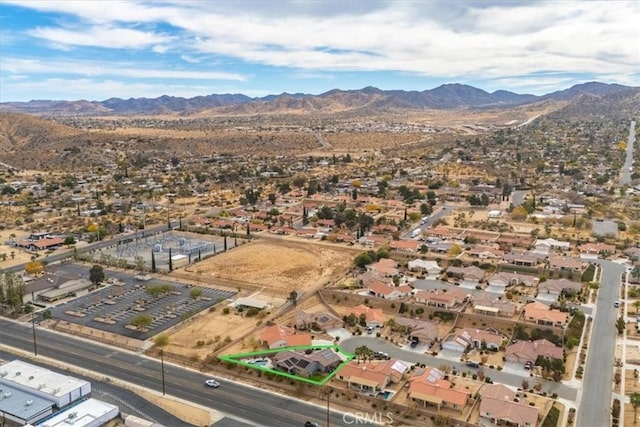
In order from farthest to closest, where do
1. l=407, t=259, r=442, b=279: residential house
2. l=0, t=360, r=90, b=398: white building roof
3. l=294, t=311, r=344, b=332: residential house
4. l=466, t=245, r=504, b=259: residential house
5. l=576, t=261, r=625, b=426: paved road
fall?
l=466, t=245, r=504, b=259: residential house
l=407, t=259, r=442, b=279: residential house
l=294, t=311, r=344, b=332: residential house
l=0, t=360, r=90, b=398: white building roof
l=576, t=261, r=625, b=426: paved road

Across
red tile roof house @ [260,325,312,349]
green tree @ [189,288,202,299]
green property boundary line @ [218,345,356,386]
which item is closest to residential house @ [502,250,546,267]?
green property boundary line @ [218,345,356,386]

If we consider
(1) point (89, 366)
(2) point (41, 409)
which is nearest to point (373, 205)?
(1) point (89, 366)

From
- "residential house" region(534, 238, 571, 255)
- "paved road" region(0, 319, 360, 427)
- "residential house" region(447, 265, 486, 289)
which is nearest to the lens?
"paved road" region(0, 319, 360, 427)

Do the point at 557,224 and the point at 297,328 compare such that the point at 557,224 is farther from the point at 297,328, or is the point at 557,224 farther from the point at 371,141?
the point at 371,141

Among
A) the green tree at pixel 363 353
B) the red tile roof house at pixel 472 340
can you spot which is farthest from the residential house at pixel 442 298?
the green tree at pixel 363 353

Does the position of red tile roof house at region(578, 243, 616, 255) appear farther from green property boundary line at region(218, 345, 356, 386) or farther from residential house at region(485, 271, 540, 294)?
green property boundary line at region(218, 345, 356, 386)

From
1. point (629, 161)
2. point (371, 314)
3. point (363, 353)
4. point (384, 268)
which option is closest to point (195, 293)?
point (371, 314)
